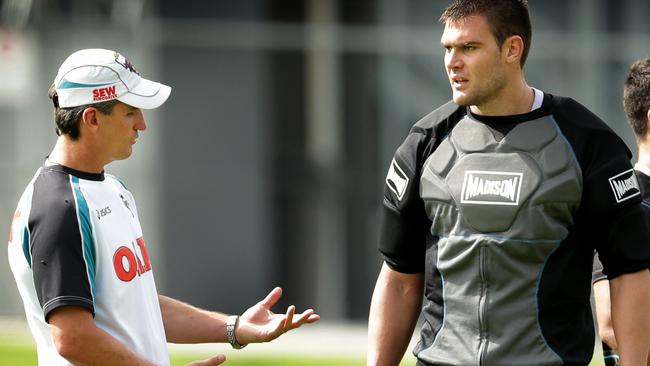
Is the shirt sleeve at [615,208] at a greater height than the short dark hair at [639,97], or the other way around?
the short dark hair at [639,97]

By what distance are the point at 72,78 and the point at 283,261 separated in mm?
13871

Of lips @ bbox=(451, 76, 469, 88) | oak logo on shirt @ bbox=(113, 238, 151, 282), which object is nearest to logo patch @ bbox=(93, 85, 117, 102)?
oak logo on shirt @ bbox=(113, 238, 151, 282)

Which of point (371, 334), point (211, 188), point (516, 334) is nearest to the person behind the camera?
→ point (516, 334)

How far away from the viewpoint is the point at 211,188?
1803cm

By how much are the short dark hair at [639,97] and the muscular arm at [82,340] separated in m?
2.27

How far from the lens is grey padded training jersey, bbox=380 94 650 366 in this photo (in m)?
4.54

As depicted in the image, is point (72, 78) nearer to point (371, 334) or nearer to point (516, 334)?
point (371, 334)

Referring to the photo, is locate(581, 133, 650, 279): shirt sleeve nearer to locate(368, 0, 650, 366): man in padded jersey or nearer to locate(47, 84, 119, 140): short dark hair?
locate(368, 0, 650, 366): man in padded jersey

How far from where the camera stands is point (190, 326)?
5.08 m

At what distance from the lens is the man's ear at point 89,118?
4.57 meters

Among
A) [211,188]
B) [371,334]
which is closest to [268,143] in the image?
[211,188]

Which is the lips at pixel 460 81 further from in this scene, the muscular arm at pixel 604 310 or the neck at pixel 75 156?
the neck at pixel 75 156

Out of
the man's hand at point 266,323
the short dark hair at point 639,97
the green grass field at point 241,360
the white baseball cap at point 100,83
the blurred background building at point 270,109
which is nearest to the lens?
the white baseball cap at point 100,83

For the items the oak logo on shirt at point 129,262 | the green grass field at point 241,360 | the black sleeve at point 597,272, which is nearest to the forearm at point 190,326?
the oak logo on shirt at point 129,262
